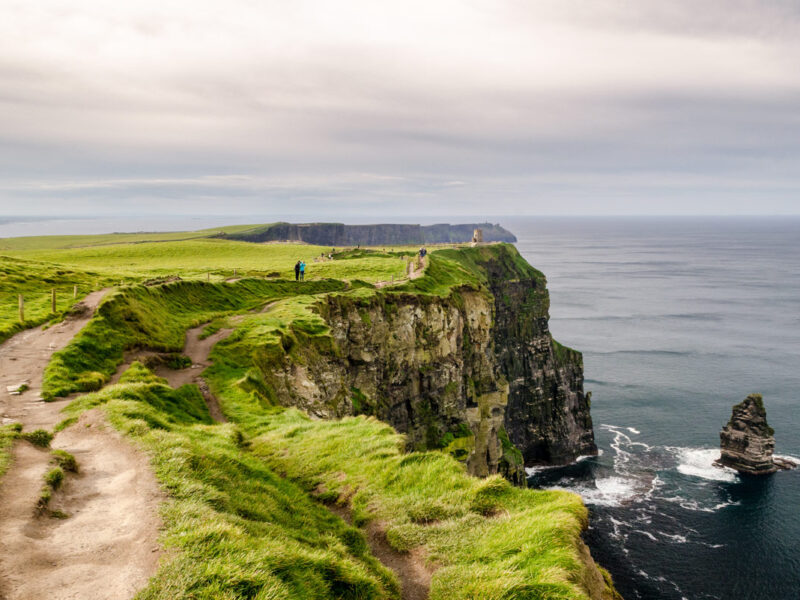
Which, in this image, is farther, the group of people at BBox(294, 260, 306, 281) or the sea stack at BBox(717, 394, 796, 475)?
the sea stack at BBox(717, 394, 796, 475)

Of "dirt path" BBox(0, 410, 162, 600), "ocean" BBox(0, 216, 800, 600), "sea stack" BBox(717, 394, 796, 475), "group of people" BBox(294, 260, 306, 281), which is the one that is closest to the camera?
"dirt path" BBox(0, 410, 162, 600)

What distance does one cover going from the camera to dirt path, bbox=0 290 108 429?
1942cm

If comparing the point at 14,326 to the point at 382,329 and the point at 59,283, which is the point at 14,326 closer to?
the point at 59,283

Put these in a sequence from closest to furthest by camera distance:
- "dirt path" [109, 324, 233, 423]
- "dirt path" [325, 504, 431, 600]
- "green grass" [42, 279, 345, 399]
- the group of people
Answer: "dirt path" [325, 504, 431, 600], "green grass" [42, 279, 345, 399], "dirt path" [109, 324, 233, 423], the group of people

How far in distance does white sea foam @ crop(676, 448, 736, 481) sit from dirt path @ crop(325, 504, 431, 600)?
82.8 meters

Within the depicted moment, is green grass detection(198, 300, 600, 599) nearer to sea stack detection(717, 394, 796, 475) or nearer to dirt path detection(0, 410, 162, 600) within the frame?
dirt path detection(0, 410, 162, 600)

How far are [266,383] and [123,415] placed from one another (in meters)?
15.4

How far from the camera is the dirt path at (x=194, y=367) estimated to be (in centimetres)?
2653

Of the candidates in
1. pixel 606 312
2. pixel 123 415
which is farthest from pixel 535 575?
pixel 606 312

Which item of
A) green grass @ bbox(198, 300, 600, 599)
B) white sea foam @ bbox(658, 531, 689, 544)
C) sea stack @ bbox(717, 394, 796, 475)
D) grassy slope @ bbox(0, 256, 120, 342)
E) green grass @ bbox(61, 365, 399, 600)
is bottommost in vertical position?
white sea foam @ bbox(658, 531, 689, 544)

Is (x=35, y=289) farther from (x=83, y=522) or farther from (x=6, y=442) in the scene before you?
(x=83, y=522)

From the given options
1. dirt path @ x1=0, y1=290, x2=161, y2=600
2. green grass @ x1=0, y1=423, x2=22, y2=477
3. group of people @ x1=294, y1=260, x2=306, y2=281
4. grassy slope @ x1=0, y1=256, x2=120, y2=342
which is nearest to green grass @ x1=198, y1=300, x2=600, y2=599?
dirt path @ x1=0, y1=290, x2=161, y2=600

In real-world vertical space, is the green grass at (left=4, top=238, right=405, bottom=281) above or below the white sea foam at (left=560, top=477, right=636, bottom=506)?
above

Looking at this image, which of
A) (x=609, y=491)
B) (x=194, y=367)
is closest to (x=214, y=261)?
(x=194, y=367)
